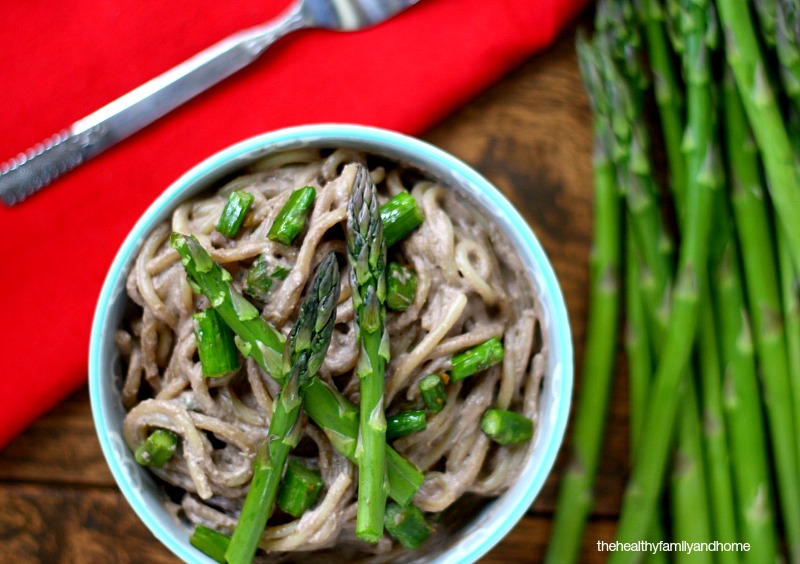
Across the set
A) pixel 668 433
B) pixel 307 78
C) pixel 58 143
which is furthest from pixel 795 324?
pixel 58 143

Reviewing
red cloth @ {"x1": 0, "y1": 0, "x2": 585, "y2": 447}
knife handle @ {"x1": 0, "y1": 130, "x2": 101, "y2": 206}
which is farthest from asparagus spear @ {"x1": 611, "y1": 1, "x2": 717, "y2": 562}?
knife handle @ {"x1": 0, "y1": 130, "x2": 101, "y2": 206}

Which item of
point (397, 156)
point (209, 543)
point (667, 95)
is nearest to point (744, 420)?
point (667, 95)

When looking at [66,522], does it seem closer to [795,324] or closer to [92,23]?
[92,23]

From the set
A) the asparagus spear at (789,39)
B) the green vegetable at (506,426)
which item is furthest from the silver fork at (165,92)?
the green vegetable at (506,426)

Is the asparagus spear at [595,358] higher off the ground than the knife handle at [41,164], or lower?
lower

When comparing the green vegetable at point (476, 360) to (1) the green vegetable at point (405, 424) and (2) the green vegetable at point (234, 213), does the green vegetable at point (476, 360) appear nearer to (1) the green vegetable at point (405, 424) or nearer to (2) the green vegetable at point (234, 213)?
(1) the green vegetable at point (405, 424)

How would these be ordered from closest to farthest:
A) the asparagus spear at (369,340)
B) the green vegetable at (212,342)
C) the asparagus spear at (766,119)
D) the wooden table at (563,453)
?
the asparagus spear at (369,340), the green vegetable at (212,342), the asparagus spear at (766,119), the wooden table at (563,453)

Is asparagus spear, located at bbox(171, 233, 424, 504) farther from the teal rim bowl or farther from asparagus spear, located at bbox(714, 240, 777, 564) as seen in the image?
asparagus spear, located at bbox(714, 240, 777, 564)
